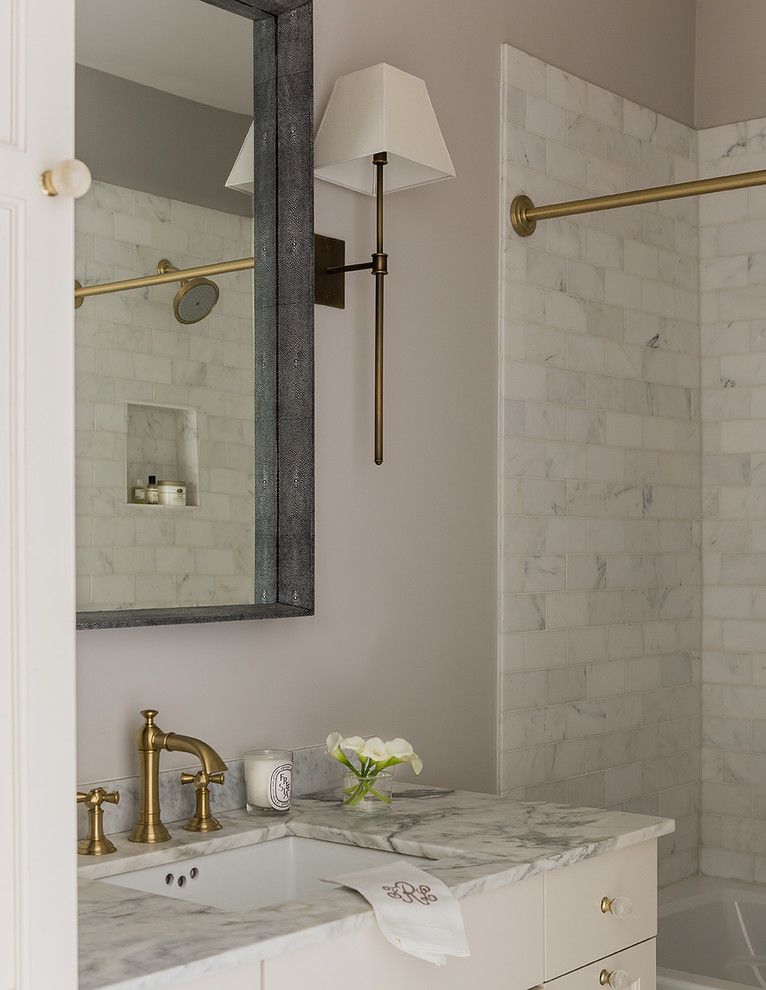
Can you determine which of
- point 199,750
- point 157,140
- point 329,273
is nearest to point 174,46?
point 157,140

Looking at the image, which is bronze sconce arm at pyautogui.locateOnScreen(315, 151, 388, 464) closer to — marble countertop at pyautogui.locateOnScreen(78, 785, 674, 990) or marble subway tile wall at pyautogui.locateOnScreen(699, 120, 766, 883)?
marble countertop at pyautogui.locateOnScreen(78, 785, 674, 990)

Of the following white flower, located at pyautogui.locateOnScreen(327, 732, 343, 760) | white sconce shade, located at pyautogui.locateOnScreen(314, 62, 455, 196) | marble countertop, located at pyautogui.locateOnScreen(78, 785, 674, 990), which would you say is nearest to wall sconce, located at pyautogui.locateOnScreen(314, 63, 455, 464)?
white sconce shade, located at pyautogui.locateOnScreen(314, 62, 455, 196)

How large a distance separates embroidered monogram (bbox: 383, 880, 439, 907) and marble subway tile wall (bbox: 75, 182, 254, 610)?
65 centimetres

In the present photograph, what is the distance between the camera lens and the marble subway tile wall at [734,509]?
3453 millimetres

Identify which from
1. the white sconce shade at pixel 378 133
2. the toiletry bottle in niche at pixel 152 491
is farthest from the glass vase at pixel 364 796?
the white sconce shade at pixel 378 133

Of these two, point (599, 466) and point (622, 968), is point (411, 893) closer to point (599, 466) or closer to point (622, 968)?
point (622, 968)

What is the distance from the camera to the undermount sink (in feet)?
6.02

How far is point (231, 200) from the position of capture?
2162mm

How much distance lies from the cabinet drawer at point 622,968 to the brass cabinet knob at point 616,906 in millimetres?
75

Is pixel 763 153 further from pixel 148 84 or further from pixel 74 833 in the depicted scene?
pixel 74 833

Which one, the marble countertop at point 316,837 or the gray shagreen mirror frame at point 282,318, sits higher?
the gray shagreen mirror frame at point 282,318

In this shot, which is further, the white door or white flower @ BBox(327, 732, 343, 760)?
white flower @ BBox(327, 732, 343, 760)

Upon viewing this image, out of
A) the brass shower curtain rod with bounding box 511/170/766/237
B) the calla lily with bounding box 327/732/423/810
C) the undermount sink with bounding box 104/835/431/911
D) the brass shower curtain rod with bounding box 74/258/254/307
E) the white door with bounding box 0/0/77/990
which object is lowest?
the undermount sink with bounding box 104/835/431/911

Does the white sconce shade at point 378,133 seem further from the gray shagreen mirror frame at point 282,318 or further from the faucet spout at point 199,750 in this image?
the faucet spout at point 199,750
